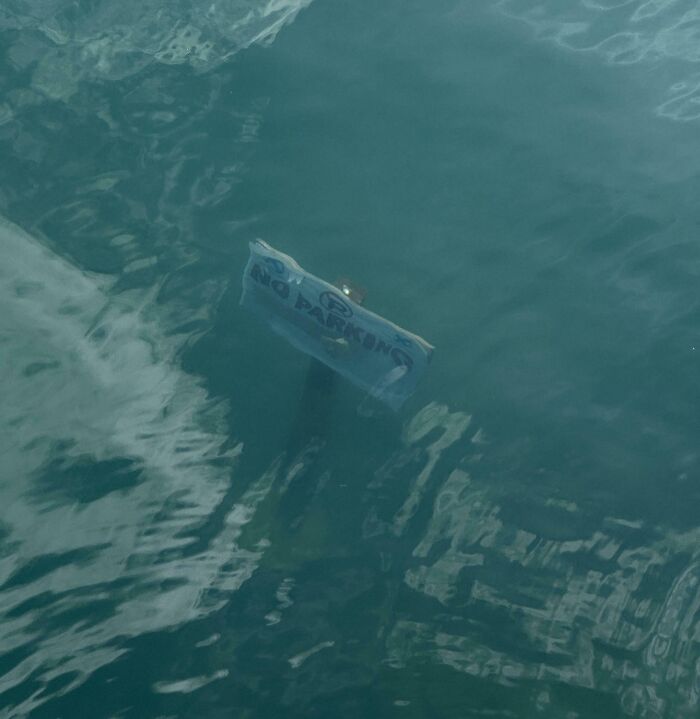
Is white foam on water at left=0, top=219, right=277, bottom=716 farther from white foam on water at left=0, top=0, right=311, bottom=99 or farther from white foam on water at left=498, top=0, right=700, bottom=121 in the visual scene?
white foam on water at left=498, top=0, right=700, bottom=121

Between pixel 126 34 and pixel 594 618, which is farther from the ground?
pixel 126 34

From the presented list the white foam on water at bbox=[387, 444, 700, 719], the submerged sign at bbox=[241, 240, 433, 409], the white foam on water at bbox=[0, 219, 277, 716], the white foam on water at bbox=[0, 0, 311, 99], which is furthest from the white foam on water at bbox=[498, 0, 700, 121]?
the white foam on water at bbox=[0, 219, 277, 716]

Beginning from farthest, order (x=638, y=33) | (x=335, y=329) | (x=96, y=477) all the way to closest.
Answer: (x=638, y=33) → (x=96, y=477) → (x=335, y=329)

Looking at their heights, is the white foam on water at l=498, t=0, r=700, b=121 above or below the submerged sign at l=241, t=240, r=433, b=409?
above

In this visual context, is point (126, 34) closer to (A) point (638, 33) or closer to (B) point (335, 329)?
(B) point (335, 329)

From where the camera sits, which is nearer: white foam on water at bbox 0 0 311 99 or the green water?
the green water

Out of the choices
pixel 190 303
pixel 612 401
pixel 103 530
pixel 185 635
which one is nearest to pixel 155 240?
pixel 190 303

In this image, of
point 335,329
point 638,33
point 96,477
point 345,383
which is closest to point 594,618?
point 345,383
